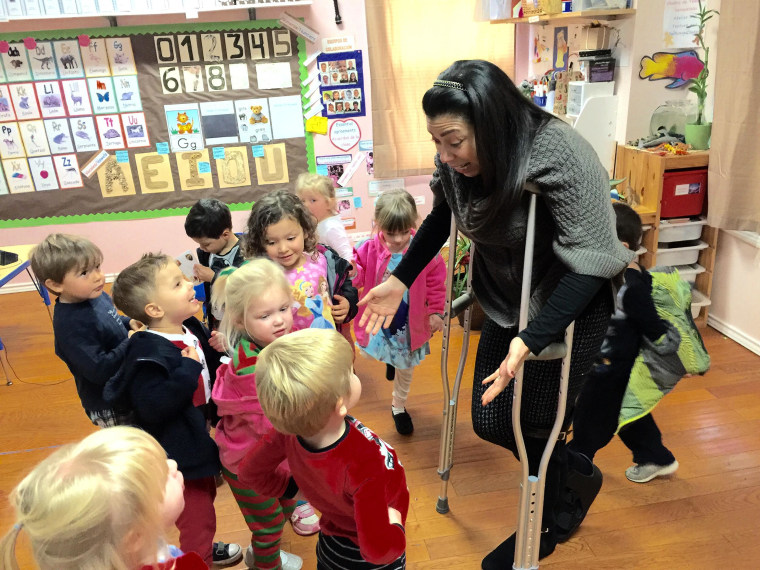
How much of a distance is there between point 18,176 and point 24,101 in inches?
22.5

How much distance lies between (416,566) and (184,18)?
13.1 feet

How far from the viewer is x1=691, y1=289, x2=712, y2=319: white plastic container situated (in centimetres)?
344

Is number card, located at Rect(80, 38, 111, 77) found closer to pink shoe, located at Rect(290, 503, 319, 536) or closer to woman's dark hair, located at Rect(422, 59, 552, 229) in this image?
pink shoe, located at Rect(290, 503, 319, 536)

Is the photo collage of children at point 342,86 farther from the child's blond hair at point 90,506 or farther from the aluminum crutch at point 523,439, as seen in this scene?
the child's blond hair at point 90,506

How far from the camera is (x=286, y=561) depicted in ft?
6.59

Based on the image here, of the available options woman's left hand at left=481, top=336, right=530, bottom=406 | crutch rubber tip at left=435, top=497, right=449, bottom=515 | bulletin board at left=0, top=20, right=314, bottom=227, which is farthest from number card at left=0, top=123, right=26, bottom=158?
woman's left hand at left=481, top=336, right=530, bottom=406

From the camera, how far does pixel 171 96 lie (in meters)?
4.47

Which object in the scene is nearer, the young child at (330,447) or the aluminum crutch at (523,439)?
the young child at (330,447)

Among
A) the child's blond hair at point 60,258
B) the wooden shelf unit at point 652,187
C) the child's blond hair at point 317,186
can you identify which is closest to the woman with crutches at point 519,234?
the child's blond hair at point 60,258

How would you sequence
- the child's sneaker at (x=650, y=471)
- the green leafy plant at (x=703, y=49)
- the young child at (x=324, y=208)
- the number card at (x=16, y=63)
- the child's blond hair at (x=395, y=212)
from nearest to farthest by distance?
1. the child's sneaker at (x=650, y=471)
2. the child's blond hair at (x=395, y=212)
3. the young child at (x=324, y=208)
4. the green leafy plant at (x=703, y=49)
5. the number card at (x=16, y=63)

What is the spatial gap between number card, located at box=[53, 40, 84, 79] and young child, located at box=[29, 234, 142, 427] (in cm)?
302

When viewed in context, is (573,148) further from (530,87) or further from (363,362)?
(530,87)

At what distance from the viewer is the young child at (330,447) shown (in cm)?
120

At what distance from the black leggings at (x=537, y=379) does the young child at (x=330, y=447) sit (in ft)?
1.64
